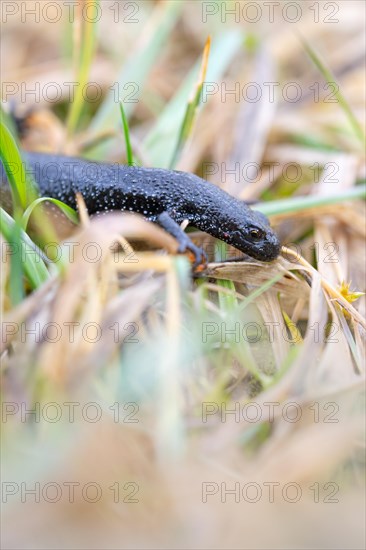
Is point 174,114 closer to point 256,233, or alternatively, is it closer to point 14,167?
point 256,233

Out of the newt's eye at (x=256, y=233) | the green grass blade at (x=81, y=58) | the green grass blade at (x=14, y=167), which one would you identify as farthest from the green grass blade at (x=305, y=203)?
the green grass blade at (x=81, y=58)

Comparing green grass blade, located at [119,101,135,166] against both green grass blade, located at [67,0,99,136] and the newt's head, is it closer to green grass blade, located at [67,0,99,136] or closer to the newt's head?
the newt's head

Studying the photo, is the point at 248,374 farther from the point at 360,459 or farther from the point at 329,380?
the point at 360,459

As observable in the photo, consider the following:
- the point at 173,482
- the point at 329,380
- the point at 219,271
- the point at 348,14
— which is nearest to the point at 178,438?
the point at 173,482

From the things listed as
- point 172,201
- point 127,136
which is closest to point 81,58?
point 127,136

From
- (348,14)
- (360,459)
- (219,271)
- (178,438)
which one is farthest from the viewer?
(348,14)

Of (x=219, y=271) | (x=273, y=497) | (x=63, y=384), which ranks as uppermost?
(x=219, y=271)
